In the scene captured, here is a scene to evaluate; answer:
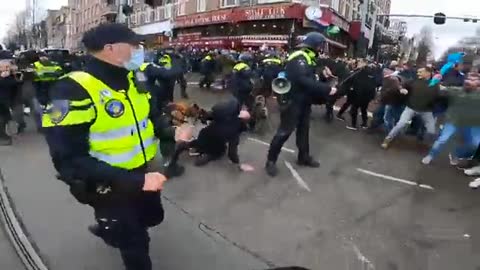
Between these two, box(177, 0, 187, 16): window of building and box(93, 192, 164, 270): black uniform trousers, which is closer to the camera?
box(93, 192, 164, 270): black uniform trousers

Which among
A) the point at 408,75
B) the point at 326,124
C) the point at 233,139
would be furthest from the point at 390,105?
the point at 233,139

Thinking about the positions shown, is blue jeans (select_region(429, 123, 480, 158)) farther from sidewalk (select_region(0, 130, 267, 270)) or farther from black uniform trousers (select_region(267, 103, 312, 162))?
sidewalk (select_region(0, 130, 267, 270))

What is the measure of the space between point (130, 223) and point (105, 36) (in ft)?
3.35

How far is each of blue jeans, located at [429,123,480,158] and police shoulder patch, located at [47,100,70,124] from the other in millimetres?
5393

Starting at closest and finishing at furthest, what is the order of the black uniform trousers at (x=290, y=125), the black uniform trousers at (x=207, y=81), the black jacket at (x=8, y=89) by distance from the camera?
1. the black uniform trousers at (x=290, y=125)
2. the black jacket at (x=8, y=89)
3. the black uniform trousers at (x=207, y=81)

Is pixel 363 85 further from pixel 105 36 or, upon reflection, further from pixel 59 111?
pixel 59 111

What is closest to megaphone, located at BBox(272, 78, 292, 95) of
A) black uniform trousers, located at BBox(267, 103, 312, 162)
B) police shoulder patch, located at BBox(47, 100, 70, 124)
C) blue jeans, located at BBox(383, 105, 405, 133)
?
black uniform trousers, located at BBox(267, 103, 312, 162)

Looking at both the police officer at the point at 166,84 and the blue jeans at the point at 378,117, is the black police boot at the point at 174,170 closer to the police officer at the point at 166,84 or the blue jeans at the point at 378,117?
the police officer at the point at 166,84

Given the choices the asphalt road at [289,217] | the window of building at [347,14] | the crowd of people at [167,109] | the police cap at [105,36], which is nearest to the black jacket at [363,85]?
the crowd of people at [167,109]

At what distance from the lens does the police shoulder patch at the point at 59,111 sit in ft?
8.12

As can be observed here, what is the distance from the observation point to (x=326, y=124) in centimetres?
1090

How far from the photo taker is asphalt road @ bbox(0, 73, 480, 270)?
405cm

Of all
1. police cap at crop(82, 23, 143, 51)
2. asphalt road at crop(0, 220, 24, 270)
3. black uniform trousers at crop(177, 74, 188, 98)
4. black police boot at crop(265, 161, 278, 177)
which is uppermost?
police cap at crop(82, 23, 143, 51)

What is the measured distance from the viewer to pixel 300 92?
618 centimetres
